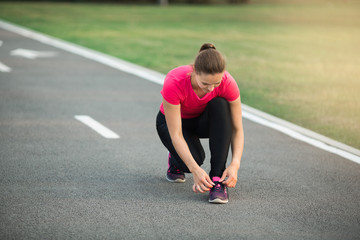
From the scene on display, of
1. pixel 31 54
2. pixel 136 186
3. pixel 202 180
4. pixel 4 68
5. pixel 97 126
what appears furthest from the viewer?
pixel 31 54

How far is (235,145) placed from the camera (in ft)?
17.2

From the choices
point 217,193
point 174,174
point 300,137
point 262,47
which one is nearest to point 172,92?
point 217,193

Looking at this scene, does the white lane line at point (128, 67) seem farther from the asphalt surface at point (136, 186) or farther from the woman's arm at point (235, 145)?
the woman's arm at point (235, 145)

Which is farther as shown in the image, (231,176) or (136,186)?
(136,186)

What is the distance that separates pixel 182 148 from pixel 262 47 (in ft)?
40.0

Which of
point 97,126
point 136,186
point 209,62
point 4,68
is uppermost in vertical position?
point 209,62

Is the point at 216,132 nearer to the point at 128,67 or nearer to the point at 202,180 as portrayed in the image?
the point at 202,180

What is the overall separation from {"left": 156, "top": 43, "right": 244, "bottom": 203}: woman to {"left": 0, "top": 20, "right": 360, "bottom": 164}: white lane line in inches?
87.6

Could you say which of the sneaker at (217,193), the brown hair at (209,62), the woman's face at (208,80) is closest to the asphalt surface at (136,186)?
the sneaker at (217,193)

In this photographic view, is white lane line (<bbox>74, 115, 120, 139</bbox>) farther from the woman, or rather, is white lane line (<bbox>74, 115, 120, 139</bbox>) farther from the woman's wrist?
the woman's wrist

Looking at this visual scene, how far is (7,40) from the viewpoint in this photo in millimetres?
16391

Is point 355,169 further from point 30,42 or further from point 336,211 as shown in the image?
point 30,42

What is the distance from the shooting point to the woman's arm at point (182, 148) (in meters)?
5.02

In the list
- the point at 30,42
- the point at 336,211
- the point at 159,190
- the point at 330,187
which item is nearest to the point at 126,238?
the point at 159,190
